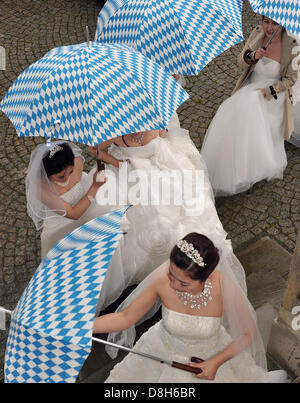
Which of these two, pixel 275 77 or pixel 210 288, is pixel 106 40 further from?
pixel 210 288

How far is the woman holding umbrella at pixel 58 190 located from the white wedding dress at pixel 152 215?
20 centimetres

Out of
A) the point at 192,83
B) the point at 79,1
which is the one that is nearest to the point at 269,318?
the point at 192,83

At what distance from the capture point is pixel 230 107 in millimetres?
5504

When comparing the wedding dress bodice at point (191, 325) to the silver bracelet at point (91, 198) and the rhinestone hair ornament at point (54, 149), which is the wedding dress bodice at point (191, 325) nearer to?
the silver bracelet at point (91, 198)

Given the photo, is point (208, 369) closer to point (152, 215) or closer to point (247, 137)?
point (152, 215)

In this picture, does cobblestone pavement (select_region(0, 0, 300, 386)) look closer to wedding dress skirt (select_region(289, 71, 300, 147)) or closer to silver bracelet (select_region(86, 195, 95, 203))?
wedding dress skirt (select_region(289, 71, 300, 147))

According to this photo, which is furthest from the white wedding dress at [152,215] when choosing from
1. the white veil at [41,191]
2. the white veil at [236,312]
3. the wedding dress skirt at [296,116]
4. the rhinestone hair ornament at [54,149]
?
the wedding dress skirt at [296,116]

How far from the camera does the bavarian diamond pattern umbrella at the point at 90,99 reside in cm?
Answer: 344

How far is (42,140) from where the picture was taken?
6.66m

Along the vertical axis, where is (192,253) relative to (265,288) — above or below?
above

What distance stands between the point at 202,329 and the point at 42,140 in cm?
447

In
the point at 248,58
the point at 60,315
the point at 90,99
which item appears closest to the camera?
the point at 60,315

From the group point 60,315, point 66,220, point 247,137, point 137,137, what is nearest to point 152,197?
point 137,137

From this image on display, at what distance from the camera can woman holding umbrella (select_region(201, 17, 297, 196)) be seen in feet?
17.0
